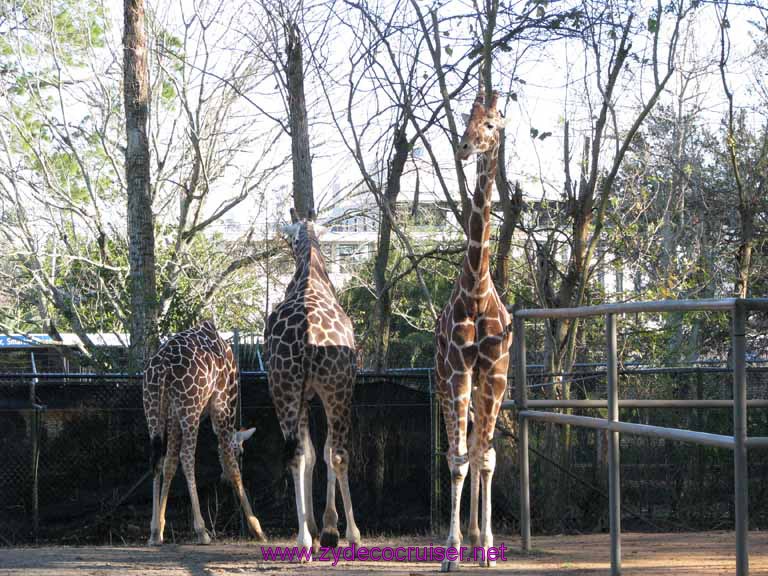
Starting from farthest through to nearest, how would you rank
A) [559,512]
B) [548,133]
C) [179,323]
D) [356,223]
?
[356,223]
[179,323]
[548,133]
[559,512]

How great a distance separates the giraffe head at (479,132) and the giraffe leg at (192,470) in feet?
12.2

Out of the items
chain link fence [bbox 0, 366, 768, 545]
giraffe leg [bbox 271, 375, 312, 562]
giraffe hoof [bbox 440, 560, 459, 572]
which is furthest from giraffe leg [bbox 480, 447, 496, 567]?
chain link fence [bbox 0, 366, 768, 545]

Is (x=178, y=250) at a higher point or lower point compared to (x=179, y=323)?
higher

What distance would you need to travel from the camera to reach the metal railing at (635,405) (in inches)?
159

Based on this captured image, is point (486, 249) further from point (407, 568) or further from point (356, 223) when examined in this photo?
point (356, 223)

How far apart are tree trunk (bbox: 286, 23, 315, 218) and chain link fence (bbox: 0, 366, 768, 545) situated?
7.90ft

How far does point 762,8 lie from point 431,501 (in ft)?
19.4

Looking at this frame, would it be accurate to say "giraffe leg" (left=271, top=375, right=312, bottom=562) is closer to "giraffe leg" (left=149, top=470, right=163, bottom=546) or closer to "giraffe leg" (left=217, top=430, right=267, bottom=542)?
"giraffe leg" (left=217, top=430, right=267, bottom=542)

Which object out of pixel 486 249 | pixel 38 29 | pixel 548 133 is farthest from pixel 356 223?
pixel 486 249

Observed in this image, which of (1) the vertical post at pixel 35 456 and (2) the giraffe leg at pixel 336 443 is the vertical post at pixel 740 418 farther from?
(1) the vertical post at pixel 35 456

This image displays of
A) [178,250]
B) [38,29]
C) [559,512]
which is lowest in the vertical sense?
[559,512]

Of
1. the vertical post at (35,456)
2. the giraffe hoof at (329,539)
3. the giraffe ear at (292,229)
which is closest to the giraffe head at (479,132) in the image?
the giraffe ear at (292,229)

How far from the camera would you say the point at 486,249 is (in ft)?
21.2

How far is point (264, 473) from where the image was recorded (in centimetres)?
922
